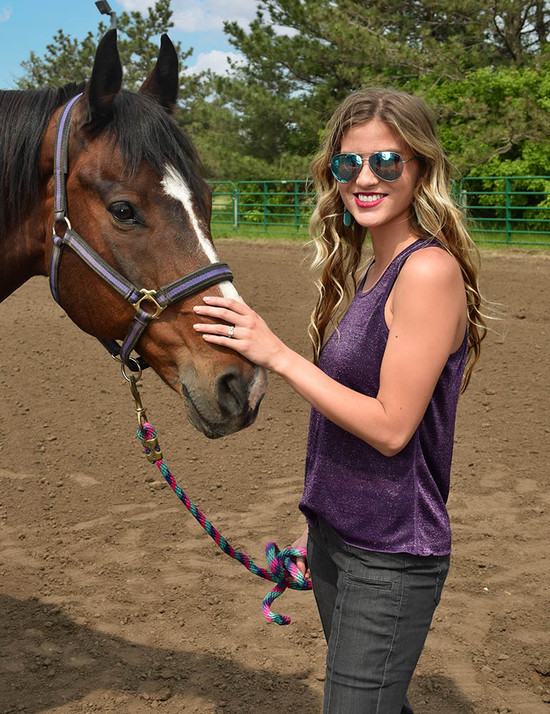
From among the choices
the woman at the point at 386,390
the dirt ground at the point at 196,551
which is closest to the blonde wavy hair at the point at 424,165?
the woman at the point at 386,390

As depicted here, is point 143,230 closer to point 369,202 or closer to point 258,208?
point 369,202

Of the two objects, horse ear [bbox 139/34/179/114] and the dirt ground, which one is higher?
horse ear [bbox 139/34/179/114]

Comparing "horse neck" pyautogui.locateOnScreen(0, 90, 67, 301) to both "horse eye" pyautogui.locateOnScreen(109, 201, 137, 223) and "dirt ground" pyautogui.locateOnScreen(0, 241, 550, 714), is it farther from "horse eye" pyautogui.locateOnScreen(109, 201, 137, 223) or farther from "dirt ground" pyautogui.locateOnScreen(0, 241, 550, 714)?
"dirt ground" pyautogui.locateOnScreen(0, 241, 550, 714)

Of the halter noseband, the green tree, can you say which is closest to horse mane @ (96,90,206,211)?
the halter noseband

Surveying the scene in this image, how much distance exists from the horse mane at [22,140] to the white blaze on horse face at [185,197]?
0.48 metres

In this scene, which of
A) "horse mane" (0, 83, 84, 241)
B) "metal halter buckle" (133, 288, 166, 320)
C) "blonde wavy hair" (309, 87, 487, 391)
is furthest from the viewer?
"horse mane" (0, 83, 84, 241)

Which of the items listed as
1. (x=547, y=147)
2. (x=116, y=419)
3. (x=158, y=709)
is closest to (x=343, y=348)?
(x=158, y=709)

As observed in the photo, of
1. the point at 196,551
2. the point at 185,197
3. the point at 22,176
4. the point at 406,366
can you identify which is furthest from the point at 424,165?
the point at 196,551

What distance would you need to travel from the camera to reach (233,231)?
60.3 ft

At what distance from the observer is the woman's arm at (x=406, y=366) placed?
1.48 m

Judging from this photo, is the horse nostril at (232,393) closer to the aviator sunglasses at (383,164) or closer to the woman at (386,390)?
the woman at (386,390)

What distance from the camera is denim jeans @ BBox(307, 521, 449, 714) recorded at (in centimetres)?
155

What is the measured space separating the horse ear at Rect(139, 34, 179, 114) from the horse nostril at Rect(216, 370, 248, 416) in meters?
1.09

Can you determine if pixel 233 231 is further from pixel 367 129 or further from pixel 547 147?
pixel 367 129
